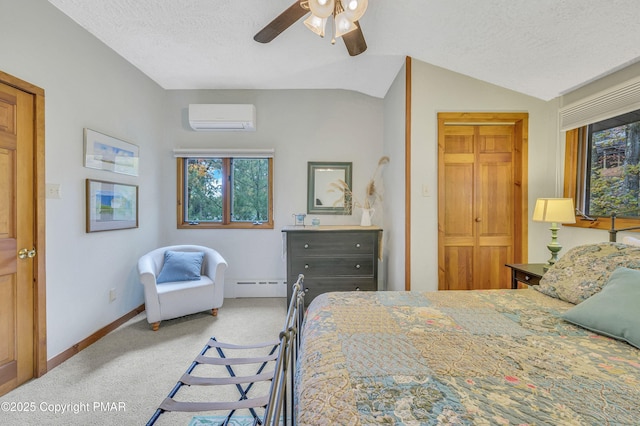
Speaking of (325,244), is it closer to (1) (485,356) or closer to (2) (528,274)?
(2) (528,274)

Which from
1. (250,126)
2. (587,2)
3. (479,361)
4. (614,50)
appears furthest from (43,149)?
(614,50)

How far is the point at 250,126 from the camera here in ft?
11.9

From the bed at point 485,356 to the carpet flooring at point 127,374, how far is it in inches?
49.4

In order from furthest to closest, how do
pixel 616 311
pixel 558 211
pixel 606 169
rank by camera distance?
pixel 606 169, pixel 558 211, pixel 616 311

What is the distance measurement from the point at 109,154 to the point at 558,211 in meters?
3.98

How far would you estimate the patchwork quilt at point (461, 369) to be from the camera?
727 millimetres

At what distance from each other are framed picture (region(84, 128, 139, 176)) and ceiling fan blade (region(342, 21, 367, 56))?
2348mm

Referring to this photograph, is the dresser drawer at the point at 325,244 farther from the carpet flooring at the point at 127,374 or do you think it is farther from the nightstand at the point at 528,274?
the nightstand at the point at 528,274

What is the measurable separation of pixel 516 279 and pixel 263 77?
3.35 m

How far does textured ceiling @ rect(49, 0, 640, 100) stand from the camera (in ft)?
6.44

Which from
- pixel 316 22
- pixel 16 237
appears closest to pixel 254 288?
pixel 16 237

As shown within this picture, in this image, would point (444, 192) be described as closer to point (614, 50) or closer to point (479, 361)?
point (614, 50)

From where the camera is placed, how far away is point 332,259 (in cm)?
320

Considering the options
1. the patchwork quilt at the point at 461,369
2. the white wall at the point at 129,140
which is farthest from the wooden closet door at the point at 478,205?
the patchwork quilt at the point at 461,369
